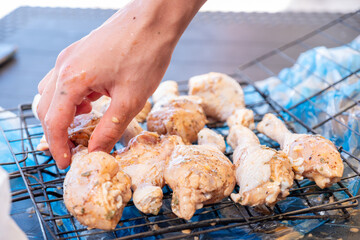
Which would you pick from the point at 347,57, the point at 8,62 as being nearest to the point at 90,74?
the point at 347,57

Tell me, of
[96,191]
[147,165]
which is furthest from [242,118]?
[96,191]

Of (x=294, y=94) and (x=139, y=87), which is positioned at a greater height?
(x=139, y=87)

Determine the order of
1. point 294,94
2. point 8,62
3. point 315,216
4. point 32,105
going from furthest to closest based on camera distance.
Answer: point 8,62 → point 294,94 → point 32,105 → point 315,216

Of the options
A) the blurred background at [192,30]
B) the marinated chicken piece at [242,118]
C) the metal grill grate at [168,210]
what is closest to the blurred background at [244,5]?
the blurred background at [192,30]

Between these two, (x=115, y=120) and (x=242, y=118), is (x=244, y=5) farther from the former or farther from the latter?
(x=115, y=120)

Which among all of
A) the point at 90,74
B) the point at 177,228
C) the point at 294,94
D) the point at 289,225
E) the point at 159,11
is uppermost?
the point at 159,11

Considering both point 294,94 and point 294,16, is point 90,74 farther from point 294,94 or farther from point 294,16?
point 294,16
